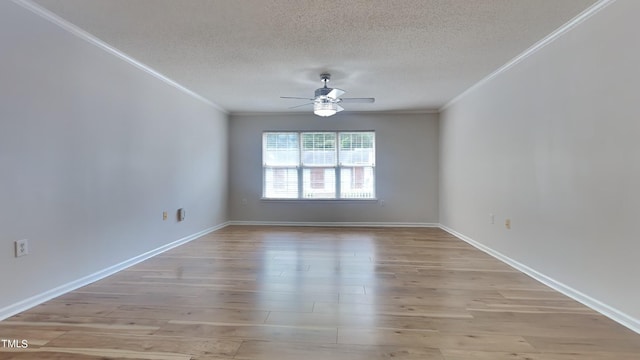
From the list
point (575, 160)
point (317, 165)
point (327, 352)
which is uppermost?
point (317, 165)

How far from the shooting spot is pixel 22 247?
92.5 inches

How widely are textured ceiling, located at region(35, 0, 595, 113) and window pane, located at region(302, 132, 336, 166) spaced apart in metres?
2.18

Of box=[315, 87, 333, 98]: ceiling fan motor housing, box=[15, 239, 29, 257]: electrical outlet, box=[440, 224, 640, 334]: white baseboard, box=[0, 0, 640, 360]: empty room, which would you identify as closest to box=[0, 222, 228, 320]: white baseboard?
box=[0, 0, 640, 360]: empty room

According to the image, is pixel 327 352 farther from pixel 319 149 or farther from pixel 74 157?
pixel 319 149

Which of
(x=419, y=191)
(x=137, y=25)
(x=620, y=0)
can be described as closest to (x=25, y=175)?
(x=137, y=25)

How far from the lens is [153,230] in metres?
4.02

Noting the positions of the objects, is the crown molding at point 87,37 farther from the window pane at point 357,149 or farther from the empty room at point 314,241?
the window pane at point 357,149

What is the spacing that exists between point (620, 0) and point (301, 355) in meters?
3.12

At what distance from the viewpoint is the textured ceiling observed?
7.98 feet

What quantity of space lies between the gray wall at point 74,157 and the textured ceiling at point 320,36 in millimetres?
317

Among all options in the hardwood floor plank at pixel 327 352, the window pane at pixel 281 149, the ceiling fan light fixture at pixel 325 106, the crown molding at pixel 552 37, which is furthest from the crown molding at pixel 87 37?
the crown molding at pixel 552 37

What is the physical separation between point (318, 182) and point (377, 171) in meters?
1.22

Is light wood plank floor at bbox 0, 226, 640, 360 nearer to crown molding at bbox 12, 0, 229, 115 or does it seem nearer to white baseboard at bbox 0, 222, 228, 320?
white baseboard at bbox 0, 222, 228, 320

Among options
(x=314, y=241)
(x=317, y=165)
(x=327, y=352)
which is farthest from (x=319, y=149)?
(x=327, y=352)
